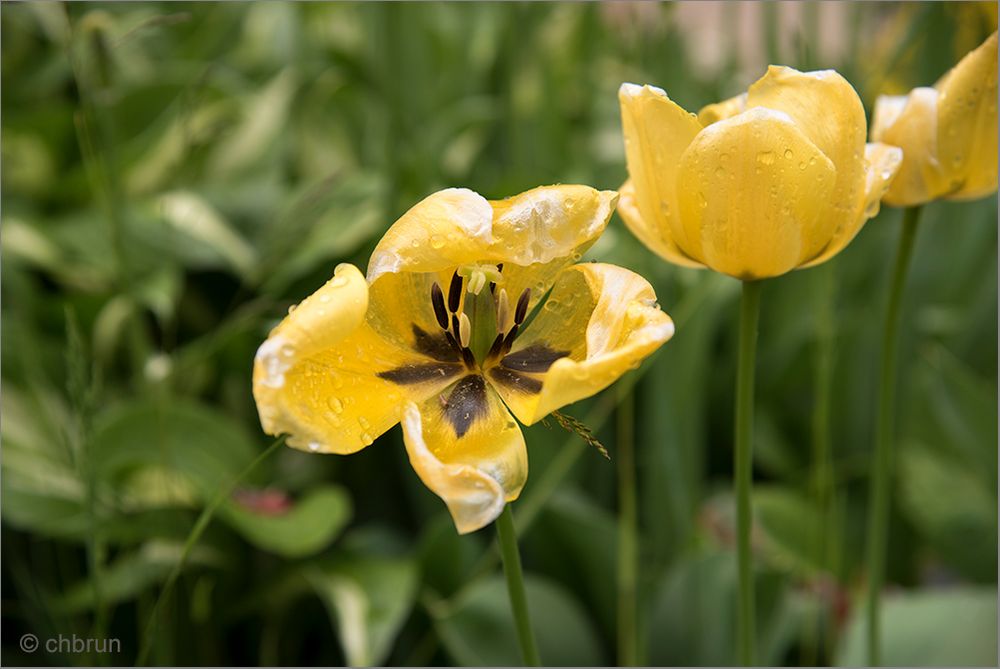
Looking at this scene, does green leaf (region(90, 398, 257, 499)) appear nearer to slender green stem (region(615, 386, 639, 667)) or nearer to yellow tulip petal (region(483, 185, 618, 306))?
slender green stem (region(615, 386, 639, 667))

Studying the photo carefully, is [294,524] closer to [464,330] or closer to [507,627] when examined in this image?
[507,627]

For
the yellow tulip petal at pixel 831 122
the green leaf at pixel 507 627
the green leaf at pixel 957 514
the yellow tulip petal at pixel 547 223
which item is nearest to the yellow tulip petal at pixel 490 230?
the yellow tulip petal at pixel 547 223

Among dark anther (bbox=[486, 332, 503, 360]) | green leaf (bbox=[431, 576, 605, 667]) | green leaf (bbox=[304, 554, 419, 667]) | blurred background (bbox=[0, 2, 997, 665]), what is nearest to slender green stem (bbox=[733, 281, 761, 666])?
dark anther (bbox=[486, 332, 503, 360])

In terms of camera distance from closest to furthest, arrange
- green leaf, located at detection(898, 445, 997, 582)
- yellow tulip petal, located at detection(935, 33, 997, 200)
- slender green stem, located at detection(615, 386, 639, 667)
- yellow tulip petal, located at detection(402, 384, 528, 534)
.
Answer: yellow tulip petal, located at detection(402, 384, 528, 534)
yellow tulip petal, located at detection(935, 33, 997, 200)
slender green stem, located at detection(615, 386, 639, 667)
green leaf, located at detection(898, 445, 997, 582)

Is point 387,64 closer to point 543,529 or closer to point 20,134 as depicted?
point 20,134

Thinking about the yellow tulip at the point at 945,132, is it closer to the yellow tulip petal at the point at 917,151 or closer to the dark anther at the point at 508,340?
the yellow tulip petal at the point at 917,151

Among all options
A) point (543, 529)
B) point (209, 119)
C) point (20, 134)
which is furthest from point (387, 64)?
point (543, 529)

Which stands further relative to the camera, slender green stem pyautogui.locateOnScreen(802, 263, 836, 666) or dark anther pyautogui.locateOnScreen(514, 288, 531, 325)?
slender green stem pyautogui.locateOnScreen(802, 263, 836, 666)
